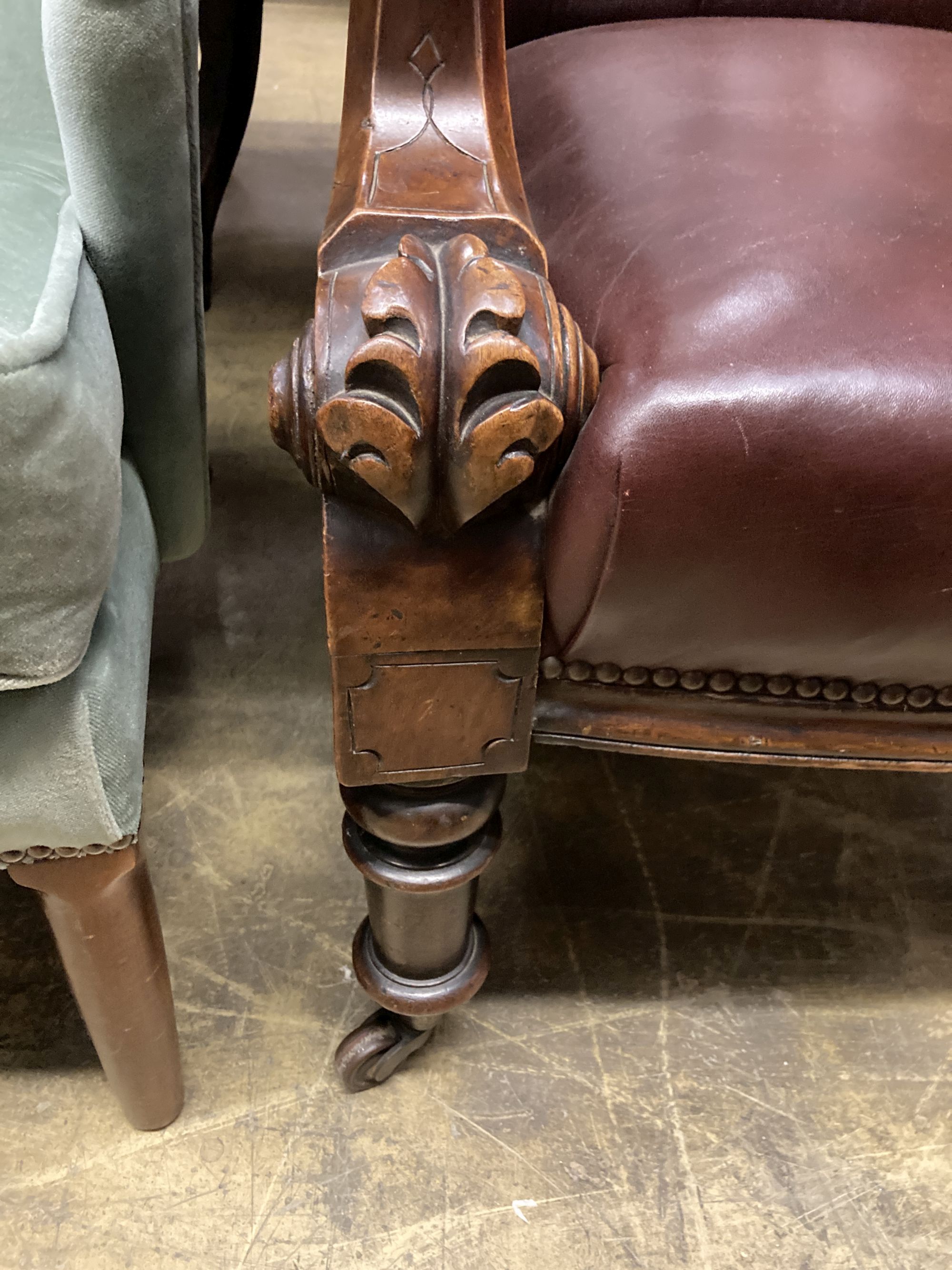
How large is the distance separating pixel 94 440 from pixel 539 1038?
1.78 ft

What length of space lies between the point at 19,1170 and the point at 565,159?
72cm

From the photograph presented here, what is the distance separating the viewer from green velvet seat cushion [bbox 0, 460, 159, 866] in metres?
0.45

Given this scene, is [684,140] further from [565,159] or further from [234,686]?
[234,686]

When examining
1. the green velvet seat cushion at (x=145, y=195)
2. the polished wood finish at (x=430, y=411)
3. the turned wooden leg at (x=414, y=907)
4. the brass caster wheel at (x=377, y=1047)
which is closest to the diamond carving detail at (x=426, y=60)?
the polished wood finish at (x=430, y=411)

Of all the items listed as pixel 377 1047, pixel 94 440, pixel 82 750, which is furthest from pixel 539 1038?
pixel 94 440

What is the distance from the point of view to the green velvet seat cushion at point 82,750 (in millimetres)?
446

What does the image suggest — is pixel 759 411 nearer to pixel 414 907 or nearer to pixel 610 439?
pixel 610 439

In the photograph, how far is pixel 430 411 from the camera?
37 centimetres

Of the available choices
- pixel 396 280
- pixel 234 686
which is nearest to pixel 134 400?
pixel 396 280

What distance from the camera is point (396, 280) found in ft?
1.26

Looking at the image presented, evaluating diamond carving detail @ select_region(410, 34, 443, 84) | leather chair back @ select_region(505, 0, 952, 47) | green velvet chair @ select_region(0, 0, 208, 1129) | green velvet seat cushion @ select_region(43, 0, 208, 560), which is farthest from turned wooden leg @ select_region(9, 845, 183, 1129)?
leather chair back @ select_region(505, 0, 952, 47)

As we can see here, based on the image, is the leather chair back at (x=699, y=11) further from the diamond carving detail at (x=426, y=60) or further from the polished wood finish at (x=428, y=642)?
the polished wood finish at (x=428, y=642)

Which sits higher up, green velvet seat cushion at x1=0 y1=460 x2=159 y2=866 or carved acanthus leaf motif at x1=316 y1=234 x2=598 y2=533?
carved acanthus leaf motif at x1=316 y1=234 x2=598 y2=533

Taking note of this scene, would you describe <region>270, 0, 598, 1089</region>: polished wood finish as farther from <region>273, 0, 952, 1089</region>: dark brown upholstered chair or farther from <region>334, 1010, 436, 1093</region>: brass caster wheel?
<region>334, 1010, 436, 1093</region>: brass caster wheel
